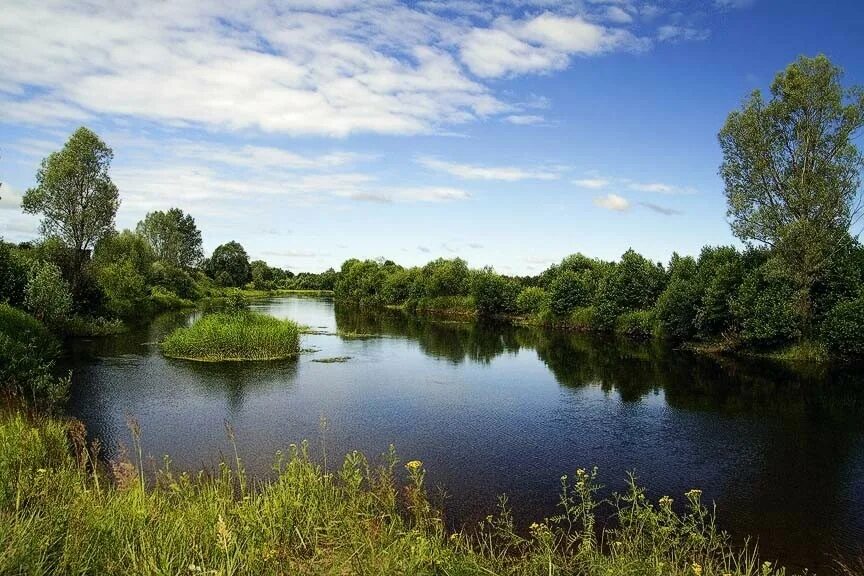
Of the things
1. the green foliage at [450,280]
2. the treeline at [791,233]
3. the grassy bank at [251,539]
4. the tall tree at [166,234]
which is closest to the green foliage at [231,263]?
the tall tree at [166,234]

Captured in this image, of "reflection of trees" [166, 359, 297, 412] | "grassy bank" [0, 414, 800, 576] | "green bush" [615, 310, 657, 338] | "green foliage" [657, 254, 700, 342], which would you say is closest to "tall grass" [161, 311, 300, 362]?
"reflection of trees" [166, 359, 297, 412]

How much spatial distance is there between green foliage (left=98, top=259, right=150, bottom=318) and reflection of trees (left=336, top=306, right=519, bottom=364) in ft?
61.6

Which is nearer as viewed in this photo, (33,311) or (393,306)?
(33,311)

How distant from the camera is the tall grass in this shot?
2880 cm

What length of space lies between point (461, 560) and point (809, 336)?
1359 inches

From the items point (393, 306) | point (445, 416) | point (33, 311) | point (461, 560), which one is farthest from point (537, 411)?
point (393, 306)

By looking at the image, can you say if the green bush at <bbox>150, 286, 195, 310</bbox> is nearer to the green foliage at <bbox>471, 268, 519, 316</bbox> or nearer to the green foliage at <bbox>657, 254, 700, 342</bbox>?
the green foliage at <bbox>471, 268, 519, 316</bbox>

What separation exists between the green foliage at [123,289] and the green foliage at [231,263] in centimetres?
6295

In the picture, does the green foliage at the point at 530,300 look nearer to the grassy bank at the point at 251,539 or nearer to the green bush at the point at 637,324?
the green bush at the point at 637,324

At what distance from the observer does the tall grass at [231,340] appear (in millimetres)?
28797

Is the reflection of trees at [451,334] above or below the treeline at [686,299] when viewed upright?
below

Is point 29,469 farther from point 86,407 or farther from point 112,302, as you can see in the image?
point 112,302

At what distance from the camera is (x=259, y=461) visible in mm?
13227

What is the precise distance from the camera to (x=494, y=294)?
223 feet
